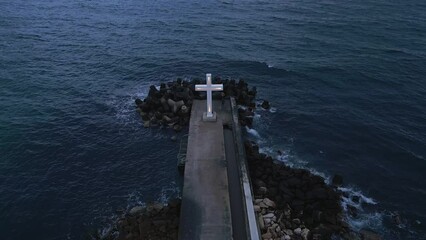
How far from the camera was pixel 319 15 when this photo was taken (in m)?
90.6

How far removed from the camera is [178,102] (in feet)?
163

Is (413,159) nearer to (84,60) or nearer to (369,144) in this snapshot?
(369,144)

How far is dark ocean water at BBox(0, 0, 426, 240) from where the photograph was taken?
127 feet

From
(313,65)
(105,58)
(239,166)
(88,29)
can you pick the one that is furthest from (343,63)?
(88,29)

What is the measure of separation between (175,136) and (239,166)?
37.7ft

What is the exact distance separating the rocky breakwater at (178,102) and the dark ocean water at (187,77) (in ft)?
5.24

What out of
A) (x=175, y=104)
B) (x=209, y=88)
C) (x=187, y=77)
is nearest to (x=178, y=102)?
(x=175, y=104)

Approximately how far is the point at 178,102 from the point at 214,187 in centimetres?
1800

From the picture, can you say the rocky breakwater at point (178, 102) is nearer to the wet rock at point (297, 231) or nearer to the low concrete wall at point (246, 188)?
the low concrete wall at point (246, 188)

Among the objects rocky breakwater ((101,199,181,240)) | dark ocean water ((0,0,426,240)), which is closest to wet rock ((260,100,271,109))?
dark ocean water ((0,0,426,240))

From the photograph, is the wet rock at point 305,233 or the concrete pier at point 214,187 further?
the wet rock at point 305,233

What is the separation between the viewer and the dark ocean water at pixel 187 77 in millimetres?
38656

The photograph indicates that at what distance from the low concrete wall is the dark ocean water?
4.52 metres

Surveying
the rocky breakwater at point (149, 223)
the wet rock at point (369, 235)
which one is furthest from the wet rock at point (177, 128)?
the wet rock at point (369, 235)
